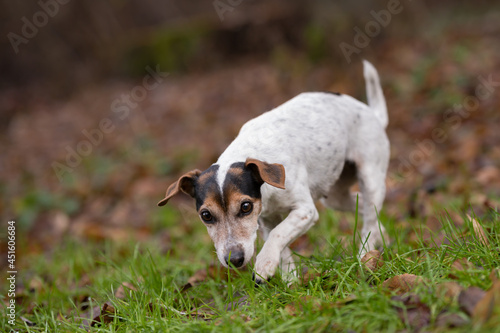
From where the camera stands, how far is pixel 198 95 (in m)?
13.3

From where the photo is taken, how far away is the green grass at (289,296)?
263 cm

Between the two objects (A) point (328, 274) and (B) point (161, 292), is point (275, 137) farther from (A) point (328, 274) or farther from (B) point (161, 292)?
(B) point (161, 292)

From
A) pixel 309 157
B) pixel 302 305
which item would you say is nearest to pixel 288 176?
pixel 309 157

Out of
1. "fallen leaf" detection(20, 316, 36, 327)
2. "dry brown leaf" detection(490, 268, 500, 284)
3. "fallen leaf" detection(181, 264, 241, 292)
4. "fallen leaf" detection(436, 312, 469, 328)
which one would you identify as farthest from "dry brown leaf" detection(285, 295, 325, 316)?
"fallen leaf" detection(20, 316, 36, 327)

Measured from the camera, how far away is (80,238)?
6801mm

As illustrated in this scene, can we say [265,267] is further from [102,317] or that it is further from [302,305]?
[102,317]

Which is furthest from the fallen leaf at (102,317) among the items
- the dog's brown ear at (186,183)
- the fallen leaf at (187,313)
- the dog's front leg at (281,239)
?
the dog's front leg at (281,239)

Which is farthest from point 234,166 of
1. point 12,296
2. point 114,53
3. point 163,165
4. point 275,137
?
point 114,53

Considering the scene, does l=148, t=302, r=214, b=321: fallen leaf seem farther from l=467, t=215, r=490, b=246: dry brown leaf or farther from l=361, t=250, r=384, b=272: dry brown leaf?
l=467, t=215, r=490, b=246: dry brown leaf

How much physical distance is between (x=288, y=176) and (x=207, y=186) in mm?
681

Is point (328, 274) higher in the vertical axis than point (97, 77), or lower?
higher

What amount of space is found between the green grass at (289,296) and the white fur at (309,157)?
241 millimetres

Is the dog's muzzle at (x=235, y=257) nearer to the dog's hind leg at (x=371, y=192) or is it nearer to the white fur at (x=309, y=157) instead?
the white fur at (x=309, y=157)

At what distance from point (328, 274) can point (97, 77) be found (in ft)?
53.6
